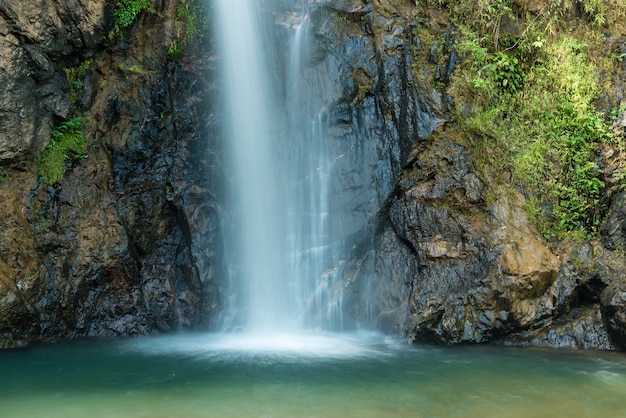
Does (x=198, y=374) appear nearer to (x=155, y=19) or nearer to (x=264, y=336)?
(x=264, y=336)

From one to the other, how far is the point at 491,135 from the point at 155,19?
6.29 m

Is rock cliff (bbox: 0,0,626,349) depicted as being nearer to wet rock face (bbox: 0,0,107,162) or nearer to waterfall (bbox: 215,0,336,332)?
wet rock face (bbox: 0,0,107,162)

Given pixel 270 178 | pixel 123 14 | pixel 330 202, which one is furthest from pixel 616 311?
pixel 123 14

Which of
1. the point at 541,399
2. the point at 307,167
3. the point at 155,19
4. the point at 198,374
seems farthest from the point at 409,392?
the point at 155,19

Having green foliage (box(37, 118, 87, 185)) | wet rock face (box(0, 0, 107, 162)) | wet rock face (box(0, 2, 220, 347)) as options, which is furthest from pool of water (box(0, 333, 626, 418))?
wet rock face (box(0, 0, 107, 162))

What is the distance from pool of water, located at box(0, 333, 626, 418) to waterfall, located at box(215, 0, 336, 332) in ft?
3.24

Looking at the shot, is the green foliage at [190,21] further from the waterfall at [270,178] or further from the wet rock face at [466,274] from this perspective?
the wet rock face at [466,274]

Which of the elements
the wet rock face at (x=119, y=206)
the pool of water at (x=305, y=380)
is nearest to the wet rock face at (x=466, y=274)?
the pool of water at (x=305, y=380)

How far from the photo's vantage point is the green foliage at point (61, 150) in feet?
29.1

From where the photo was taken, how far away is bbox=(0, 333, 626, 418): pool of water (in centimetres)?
500

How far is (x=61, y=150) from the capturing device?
9.03 m

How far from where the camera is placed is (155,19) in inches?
400

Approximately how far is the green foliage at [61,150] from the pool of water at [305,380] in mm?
2748

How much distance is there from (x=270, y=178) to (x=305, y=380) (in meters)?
4.48
